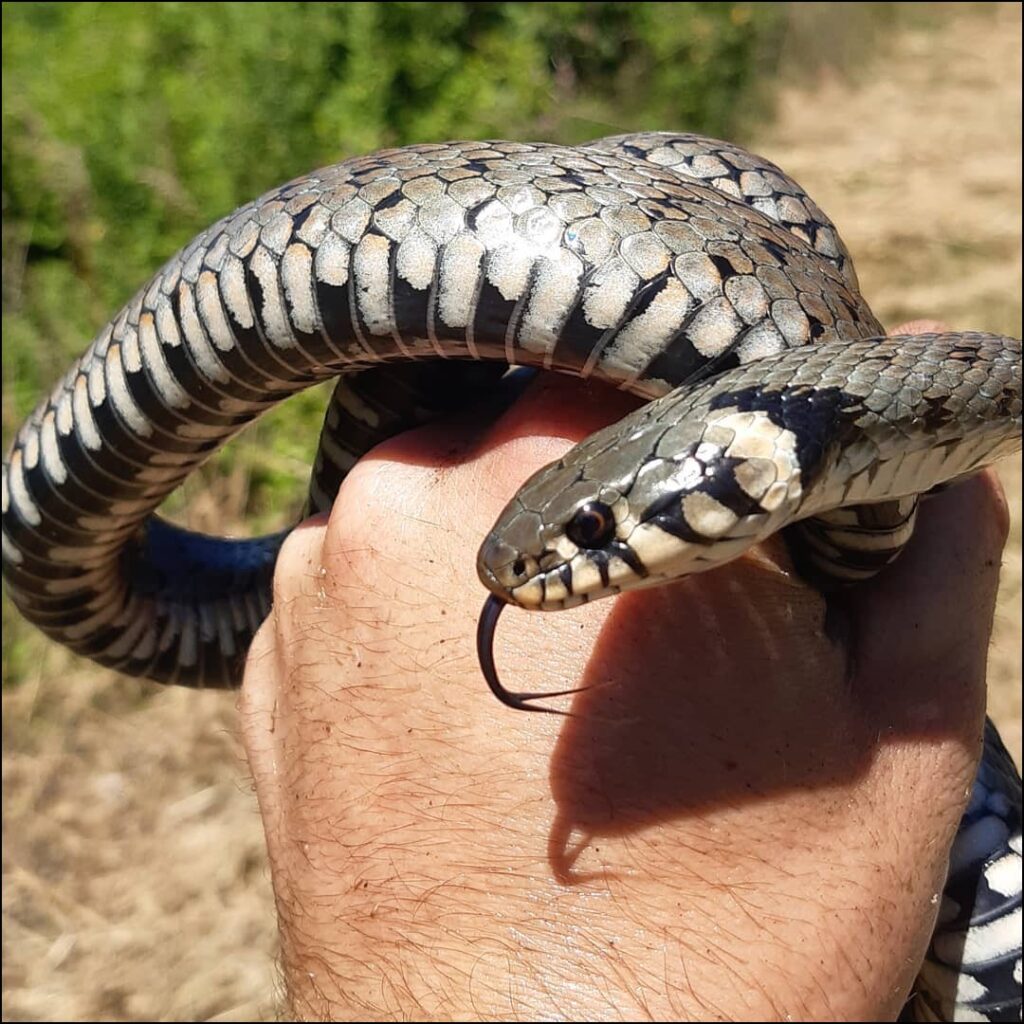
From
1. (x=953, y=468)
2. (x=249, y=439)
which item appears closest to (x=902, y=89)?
(x=249, y=439)

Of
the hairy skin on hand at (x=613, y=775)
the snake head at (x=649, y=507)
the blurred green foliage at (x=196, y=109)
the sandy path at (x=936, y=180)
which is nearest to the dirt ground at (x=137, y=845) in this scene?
the sandy path at (x=936, y=180)

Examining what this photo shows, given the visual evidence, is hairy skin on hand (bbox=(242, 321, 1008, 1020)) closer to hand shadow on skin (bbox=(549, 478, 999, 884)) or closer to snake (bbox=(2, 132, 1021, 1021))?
hand shadow on skin (bbox=(549, 478, 999, 884))

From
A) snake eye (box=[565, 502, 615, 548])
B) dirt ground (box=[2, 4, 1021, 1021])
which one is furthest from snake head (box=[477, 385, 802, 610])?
dirt ground (box=[2, 4, 1021, 1021])

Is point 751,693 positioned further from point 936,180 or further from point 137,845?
point 936,180

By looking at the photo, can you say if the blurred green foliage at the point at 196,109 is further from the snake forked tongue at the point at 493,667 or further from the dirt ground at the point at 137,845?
the snake forked tongue at the point at 493,667

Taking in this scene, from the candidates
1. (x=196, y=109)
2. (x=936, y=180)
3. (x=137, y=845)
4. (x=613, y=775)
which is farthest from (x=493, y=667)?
(x=936, y=180)
